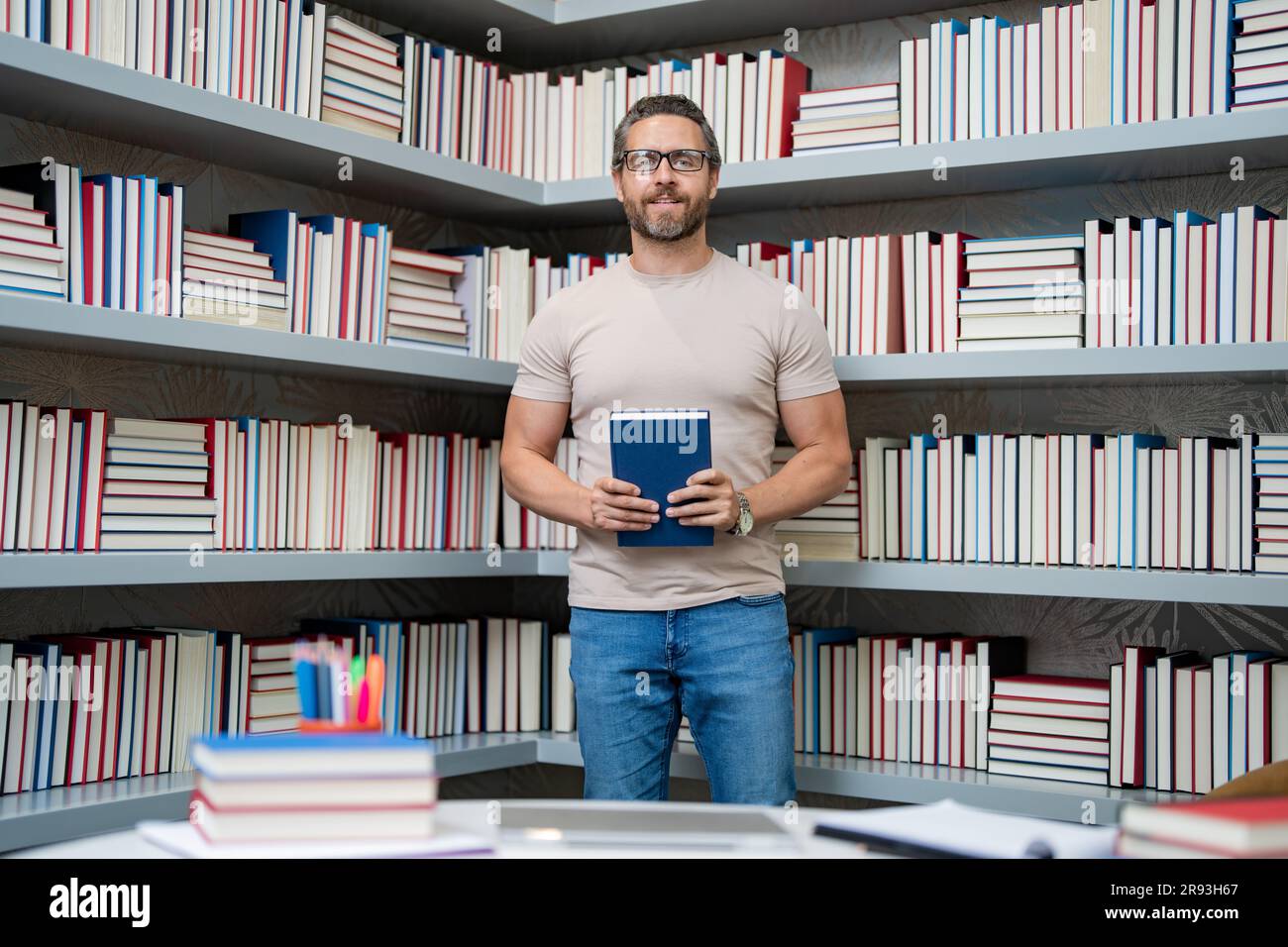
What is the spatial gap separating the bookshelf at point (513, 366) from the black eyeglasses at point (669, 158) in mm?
515

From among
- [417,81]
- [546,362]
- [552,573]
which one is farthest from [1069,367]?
[417,81]

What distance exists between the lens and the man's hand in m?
2.13

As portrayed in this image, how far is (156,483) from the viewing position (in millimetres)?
2428

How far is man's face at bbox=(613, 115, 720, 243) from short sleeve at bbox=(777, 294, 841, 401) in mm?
249

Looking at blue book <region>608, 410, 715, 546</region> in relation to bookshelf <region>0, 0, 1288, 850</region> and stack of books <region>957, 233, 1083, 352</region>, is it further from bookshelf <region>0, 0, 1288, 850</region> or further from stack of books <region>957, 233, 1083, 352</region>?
stack of books <region>957, 233, 1083, 352</region>

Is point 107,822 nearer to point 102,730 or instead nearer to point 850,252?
point 102,730

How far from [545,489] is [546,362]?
0.26 metres

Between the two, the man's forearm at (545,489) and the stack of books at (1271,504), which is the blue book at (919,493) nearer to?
the stack of books at (1271,504)

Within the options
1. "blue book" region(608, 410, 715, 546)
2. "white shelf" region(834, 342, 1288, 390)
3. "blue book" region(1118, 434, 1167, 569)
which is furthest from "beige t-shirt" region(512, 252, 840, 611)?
"blue book" region(1118, 434, 1167, 569)

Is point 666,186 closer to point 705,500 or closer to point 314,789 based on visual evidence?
point 705,500
